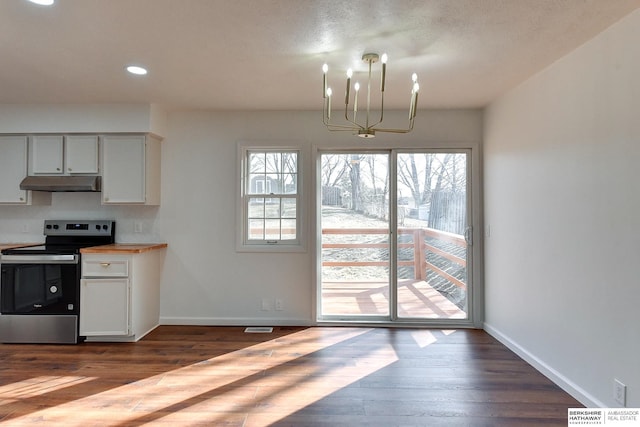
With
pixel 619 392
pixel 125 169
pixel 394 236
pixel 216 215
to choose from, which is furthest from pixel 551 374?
pixel 125 169

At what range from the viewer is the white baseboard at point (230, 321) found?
12.9 feet

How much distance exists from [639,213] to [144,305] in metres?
4.10

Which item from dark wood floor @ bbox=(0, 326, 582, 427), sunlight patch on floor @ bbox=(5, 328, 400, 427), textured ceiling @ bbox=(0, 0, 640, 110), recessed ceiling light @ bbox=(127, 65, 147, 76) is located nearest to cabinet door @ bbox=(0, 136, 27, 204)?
textured ceiling @ bbox=(0, 0, 640, 110)

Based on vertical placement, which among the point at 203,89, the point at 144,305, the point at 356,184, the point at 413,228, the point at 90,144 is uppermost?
the point at 203,89

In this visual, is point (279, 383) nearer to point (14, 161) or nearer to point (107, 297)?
point (107, 297)

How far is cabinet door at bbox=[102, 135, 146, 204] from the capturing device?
12.2 ft

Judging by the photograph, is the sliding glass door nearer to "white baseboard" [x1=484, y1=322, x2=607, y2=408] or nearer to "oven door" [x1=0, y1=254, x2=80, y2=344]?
"white baseboard" [x1=484, y1=322, x2=607, y2=408]

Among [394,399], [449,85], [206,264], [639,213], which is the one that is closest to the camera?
[639,213]

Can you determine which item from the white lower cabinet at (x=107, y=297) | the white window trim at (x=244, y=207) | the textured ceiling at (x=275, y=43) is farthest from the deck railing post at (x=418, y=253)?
the white lower cabinet at (x=107, y=297)

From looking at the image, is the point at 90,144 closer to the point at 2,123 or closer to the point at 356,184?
the point at 2,123

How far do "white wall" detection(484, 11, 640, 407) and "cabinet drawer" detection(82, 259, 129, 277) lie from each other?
12.2 ft

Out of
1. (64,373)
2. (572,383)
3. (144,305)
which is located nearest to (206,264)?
(144,305)

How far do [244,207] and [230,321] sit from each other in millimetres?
1294

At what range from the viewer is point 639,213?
6.34 feet
